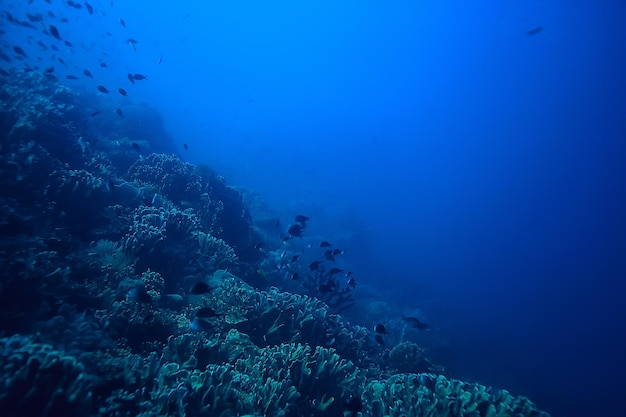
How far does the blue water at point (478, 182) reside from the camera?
104ft

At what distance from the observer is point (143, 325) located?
534 centimetres

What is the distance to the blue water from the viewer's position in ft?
104

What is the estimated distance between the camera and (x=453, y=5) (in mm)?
176250

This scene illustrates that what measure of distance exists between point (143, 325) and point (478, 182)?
168 metres

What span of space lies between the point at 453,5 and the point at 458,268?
18034 centimetres

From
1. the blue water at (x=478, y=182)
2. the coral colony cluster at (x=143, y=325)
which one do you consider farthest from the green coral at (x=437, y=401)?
the blue water at (x=478, y=182)

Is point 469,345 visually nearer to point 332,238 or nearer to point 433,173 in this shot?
point 332,238

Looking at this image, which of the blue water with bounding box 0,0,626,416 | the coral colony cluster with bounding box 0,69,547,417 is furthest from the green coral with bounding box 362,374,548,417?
the blue water with bounding box 0,0,626,416

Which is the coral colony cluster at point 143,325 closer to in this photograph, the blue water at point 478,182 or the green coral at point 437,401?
the green coral at point 437,401

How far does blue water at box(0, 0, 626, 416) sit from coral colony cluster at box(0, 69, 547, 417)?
16.1m

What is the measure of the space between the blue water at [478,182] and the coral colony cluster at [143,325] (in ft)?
52.8

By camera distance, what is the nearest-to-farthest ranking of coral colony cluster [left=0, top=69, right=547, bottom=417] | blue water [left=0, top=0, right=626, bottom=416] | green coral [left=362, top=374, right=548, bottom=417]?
coral colony cluster [left=0, top=69, right=547, bottom=417]
green coral [left=362, top=374, right=548, bottom=417]
blue water [left=0, top=0, right=626, bottom=416]

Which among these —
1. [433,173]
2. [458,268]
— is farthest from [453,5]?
[458,268]

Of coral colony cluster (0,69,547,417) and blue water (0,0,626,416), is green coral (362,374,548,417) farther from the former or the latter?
blue water (0,0,626,416)
